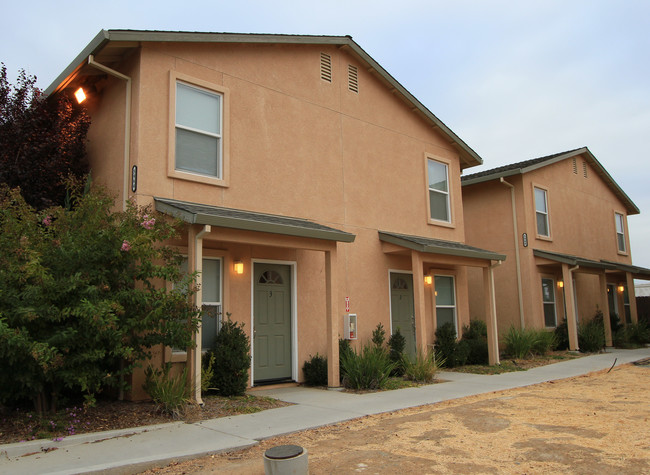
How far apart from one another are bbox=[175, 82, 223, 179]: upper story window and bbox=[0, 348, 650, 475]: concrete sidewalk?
163 inches

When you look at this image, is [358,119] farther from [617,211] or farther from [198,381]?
[617,211]

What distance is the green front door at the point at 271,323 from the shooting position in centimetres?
984

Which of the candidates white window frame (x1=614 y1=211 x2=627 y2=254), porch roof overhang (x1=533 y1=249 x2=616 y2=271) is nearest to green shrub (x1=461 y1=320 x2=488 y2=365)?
porch roof overhang (x1=533 y1=249 x2=616 y2=271)

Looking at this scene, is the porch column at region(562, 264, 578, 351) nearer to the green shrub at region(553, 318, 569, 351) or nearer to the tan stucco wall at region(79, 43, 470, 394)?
the green shrub at region(553, 318, 569, 351)

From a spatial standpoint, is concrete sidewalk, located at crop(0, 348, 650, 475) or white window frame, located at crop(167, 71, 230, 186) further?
white window frame, located at crop(167, 71, 230, 186)

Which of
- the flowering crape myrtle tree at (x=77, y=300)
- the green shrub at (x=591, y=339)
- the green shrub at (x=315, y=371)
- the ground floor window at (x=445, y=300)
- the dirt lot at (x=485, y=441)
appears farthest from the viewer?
the green shrub at (x=591, y=339)

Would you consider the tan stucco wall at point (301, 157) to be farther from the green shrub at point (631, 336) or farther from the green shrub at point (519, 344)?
the green shrub at point (631, 336)

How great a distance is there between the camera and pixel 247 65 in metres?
10.2

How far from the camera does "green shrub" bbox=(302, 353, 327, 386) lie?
33.1 feet

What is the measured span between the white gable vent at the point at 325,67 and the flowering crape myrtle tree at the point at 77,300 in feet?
19.4

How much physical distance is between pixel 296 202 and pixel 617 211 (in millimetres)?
17159

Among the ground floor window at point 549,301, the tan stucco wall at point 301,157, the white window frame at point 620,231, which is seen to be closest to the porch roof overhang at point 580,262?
the ground floor window at point 549,301

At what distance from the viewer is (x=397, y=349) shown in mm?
11797

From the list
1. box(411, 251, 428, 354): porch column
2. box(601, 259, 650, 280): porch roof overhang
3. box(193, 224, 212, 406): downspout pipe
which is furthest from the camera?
box(601, 259, 650, 280): porch roof overhang
